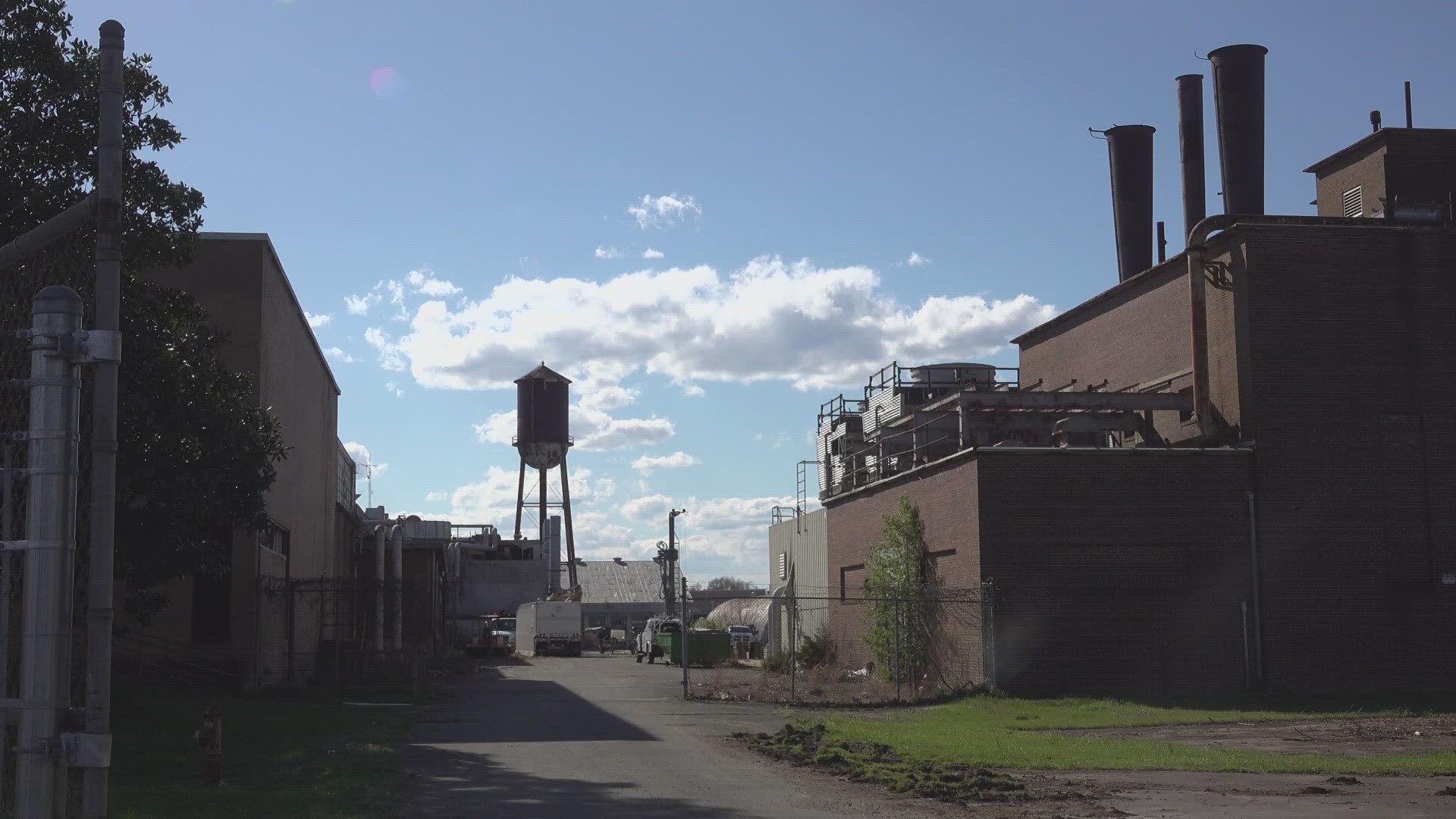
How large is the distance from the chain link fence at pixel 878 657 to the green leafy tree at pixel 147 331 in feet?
36.5

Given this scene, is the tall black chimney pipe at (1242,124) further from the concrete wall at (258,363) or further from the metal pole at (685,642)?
the concrete wall at (258,363)

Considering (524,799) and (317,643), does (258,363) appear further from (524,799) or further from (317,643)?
(524,799)

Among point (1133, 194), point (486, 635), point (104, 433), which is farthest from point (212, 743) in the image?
point (486, 635)

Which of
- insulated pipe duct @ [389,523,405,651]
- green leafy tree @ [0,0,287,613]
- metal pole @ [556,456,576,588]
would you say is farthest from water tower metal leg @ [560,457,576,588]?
green leafy tree @ [0,0,287,613]

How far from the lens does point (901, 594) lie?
108 ft

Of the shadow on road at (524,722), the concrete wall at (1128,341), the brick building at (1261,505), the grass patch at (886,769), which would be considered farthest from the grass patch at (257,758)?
the concrete wall at (1128,341)

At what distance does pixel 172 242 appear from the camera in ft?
66.2

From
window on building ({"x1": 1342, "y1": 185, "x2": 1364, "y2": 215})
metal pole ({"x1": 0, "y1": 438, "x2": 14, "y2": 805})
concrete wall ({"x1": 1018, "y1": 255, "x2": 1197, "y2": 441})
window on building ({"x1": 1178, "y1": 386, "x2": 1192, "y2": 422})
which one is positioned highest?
window on building ({"x1": 1342, "y1": 185, "x2": 1364, "y2": 215})

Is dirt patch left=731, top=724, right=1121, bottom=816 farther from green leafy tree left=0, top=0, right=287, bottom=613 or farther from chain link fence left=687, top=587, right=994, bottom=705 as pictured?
green leafy tree left=0, top=0, right=287, bottom=613

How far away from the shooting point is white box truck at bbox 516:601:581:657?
67562 millimetres

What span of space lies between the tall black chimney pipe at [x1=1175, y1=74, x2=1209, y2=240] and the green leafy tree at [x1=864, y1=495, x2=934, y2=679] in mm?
13903

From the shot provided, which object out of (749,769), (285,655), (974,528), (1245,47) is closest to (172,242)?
(749,769)

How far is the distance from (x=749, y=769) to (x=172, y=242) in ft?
36.9

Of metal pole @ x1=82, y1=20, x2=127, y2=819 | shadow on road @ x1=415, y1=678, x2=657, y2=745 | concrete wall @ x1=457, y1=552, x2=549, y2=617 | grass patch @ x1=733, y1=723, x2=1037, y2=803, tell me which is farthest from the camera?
concrete wall @ x1=457, y1=552, x2=549, y2=617
